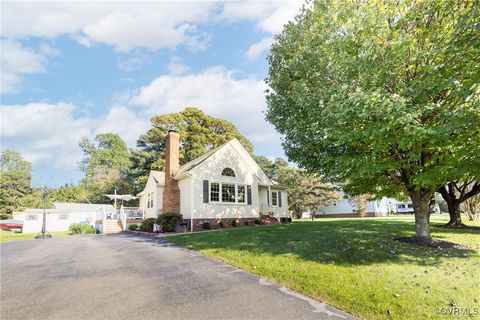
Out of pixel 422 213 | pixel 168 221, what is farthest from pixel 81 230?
pixel 422 213

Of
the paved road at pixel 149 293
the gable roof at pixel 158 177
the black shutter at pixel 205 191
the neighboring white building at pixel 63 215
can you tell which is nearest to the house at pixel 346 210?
the gable roof at pixel 158 177

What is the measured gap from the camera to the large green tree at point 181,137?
39.2 m

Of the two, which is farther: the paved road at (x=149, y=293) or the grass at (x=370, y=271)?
the grass at (x=370, y=271)

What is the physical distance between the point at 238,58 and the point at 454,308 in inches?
527

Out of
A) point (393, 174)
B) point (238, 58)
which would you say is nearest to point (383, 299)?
point (393, 174)

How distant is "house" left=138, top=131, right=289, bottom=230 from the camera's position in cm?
1889

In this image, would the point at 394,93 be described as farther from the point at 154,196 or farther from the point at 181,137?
the point at 181,137

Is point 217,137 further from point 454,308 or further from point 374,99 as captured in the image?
point 454,308

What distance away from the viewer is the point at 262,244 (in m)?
9.91

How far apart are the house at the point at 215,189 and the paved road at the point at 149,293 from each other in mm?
10572

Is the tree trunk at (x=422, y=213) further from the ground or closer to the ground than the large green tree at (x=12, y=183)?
closer to the ground

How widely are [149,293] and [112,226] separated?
21.0 m

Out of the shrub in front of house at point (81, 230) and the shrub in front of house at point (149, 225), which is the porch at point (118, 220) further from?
the shrub in front of house at point (149, 225)

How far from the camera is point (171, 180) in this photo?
2044cm
